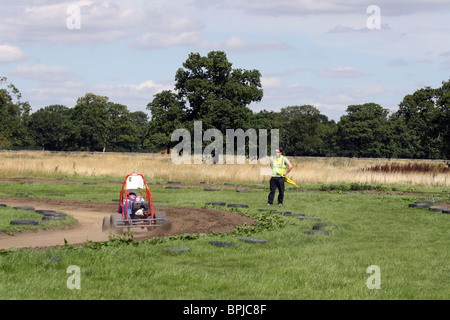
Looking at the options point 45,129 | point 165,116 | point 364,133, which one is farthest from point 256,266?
point 45,129

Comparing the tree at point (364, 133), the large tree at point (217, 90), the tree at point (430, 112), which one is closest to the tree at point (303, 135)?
the tree at point (364, 133)

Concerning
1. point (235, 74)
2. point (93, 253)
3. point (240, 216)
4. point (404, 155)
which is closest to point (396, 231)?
point (240, 216)

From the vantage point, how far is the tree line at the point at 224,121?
58375 millimetres

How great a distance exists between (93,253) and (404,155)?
109267 millimetres

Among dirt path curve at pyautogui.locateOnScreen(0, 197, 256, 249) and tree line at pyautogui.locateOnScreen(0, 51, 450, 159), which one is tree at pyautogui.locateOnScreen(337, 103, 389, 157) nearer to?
tree line at pyautogui.locateOnScreen(0, 51, 450, 159)

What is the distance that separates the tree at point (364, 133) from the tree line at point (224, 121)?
19 cm

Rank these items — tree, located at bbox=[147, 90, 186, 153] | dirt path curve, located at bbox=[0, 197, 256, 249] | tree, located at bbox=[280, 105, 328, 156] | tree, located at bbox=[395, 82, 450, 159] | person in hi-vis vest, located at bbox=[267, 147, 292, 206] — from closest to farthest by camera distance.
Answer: dirt path curve, located at bbox=[0, 197, 256, 249]
person in hi-vis vest, located at bbox=[267, 147, 292, 206]
tree, located at bbox=[395, 82, 450, 159]
tree, located at bbox=[147, 90, 186, 153]
tree, located at bbox=[280, 105, 328, 156]

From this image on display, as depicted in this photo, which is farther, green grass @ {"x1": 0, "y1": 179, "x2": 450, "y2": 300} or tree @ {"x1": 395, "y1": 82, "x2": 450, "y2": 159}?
tree @ {"x1": 395, "y1": 82, "x2": 450, "y2": 159}

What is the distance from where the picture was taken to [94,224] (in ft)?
54.2

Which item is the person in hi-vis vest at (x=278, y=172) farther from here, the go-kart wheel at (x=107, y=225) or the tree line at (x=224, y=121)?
the tree line at (x=224, y=121)

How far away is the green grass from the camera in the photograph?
821cm

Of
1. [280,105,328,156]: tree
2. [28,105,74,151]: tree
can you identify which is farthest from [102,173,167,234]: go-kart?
[28,105,74,151]: tree

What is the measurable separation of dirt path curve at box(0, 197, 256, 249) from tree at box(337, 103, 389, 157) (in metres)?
92.2
